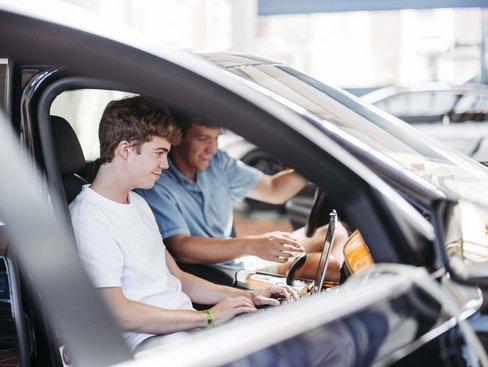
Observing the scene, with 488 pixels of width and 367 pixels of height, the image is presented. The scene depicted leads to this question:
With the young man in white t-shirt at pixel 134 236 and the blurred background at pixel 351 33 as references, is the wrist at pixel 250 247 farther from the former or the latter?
the blurred background at pixel 351 33

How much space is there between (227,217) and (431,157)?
1479 mm

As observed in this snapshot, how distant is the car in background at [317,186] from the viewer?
111 centimetres

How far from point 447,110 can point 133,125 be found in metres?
6.02

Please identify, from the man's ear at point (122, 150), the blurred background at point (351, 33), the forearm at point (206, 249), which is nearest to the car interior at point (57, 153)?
the man's ear at point (122, 150)

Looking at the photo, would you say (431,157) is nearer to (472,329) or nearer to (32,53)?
(472,329)

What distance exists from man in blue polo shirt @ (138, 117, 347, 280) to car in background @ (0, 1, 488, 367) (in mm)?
941

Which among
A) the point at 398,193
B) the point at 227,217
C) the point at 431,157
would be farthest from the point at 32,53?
the point at 227,217

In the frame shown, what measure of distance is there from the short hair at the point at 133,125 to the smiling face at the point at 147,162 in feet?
0.05

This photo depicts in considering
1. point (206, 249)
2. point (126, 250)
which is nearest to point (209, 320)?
point (126, 250)

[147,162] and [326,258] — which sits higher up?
[147,162]

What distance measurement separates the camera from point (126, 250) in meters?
2.11

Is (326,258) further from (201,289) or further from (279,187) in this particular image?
(279,187)

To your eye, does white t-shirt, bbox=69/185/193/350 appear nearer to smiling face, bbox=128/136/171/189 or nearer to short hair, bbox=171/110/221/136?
smiling face, bbox=128/136/171/189

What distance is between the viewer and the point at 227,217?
3.16 meters
